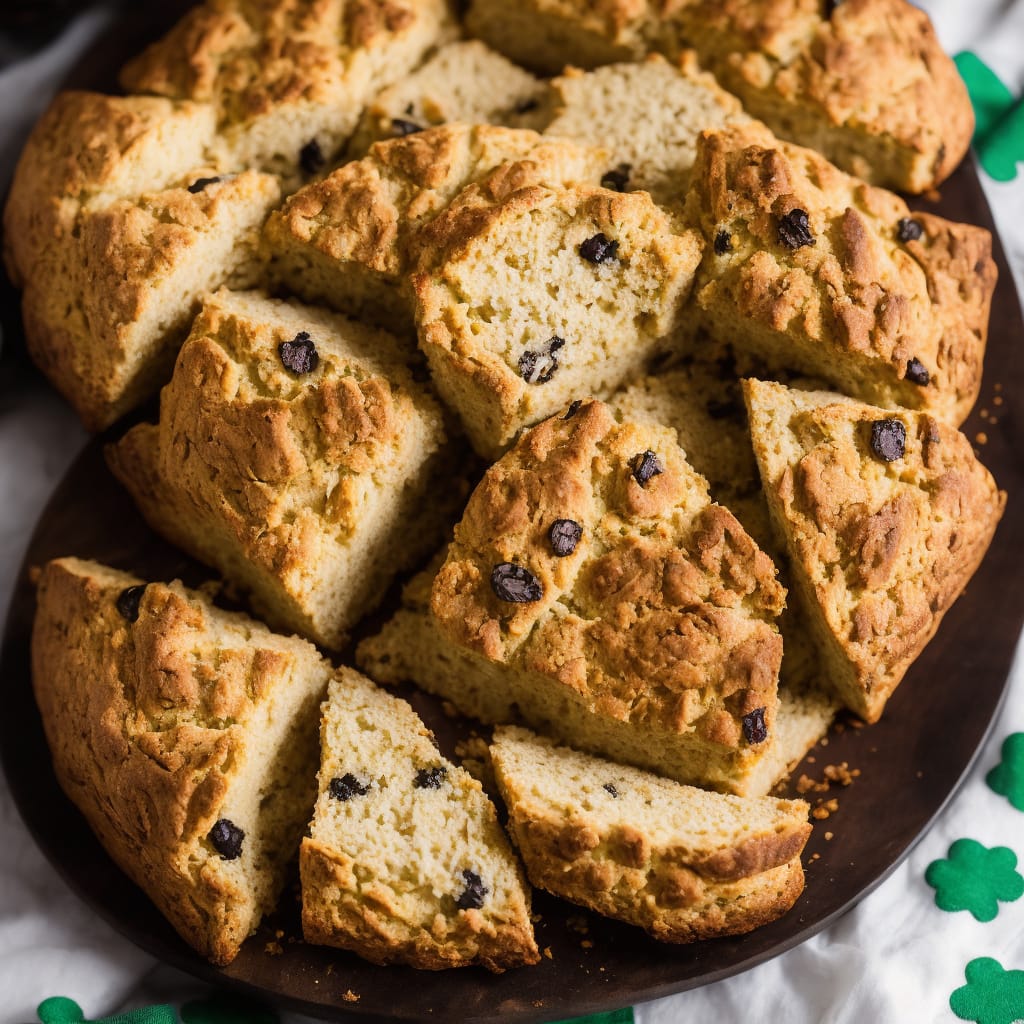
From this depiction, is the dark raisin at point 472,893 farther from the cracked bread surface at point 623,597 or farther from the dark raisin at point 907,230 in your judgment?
the dark raisin at point 907,230

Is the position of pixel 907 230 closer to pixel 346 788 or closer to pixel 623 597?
pixel 623 597

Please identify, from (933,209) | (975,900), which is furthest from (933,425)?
(975,900)

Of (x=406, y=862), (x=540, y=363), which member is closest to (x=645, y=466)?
(x=540, y=363)

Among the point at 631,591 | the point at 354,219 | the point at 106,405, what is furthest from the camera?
the point at 106,405

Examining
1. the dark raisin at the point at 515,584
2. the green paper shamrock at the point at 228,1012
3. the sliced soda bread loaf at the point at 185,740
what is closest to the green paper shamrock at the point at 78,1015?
the green paper shamrock at the point at 228,1012

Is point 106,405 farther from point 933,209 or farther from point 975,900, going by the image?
point 975,900

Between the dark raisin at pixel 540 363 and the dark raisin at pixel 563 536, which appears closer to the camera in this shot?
the dark raisin at pixel 563 536

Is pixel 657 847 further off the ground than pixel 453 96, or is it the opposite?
pixel 453 96
